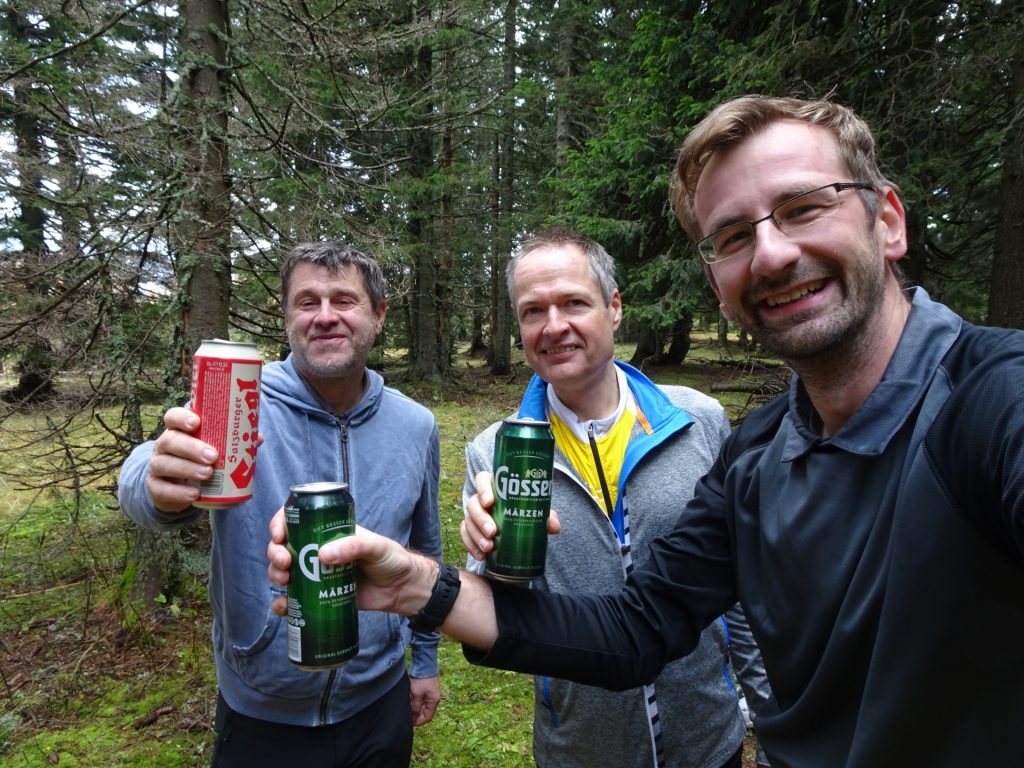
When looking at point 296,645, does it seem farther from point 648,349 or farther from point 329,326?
point 648,349

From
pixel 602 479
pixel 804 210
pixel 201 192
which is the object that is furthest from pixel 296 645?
pixel 201 192

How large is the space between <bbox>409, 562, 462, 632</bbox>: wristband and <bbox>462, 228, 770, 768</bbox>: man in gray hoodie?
0.26 meters

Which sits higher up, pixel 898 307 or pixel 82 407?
pixel 898 307

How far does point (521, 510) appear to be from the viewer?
4.22 feet

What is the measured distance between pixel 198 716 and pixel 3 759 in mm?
861

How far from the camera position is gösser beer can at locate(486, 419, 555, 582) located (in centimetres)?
128

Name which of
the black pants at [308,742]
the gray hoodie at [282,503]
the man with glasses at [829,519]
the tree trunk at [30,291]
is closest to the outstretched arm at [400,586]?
the man with glasses at [829,519]

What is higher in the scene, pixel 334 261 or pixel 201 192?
pixel 201 192

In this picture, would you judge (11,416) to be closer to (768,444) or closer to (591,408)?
(591,408)

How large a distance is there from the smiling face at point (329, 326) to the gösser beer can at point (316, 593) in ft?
2.67

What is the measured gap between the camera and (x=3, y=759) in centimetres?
272

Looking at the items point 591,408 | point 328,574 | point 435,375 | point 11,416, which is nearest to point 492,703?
point 591,408

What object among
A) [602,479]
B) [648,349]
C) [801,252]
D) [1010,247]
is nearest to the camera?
[801,252]

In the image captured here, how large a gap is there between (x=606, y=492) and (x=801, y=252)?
899 mm
